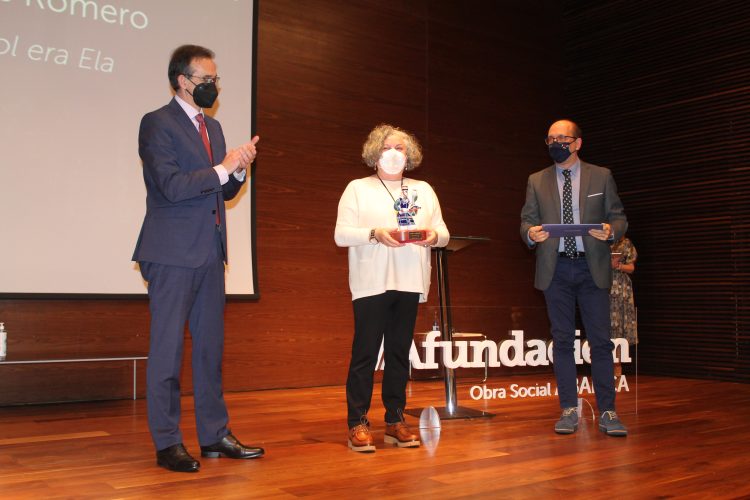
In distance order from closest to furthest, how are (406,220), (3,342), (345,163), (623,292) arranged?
1. (406,220)
2. (3,342)
3. (345,163)
4. (623,292)

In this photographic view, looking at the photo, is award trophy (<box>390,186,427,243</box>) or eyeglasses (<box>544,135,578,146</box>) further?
eyeglasses (<box>544,135,578,146</box>)

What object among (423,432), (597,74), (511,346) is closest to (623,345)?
(511,346)

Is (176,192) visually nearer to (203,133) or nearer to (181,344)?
(203,133)

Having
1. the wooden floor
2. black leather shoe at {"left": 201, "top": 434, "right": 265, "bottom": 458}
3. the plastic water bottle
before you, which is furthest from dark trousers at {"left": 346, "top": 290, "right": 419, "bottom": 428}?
the plastic water bottle

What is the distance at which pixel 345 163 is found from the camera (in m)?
6.16

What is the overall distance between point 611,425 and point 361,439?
1.26 meters

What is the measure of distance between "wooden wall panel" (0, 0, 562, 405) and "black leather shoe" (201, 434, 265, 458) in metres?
1.41

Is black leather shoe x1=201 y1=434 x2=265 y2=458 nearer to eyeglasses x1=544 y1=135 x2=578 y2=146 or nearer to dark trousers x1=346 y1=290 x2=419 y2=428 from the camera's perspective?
dark trousers x1=346 y1=290 x2=419 y2=428

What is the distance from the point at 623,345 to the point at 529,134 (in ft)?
11.0

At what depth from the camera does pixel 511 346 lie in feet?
13.7

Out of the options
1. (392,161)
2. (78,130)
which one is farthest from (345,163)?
(392,161)

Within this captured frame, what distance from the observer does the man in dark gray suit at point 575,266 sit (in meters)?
3.63

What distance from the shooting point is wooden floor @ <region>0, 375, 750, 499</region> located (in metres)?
2.52

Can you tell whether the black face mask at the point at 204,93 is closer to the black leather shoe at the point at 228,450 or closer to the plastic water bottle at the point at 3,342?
the black leather shoe at the point at 228,450
